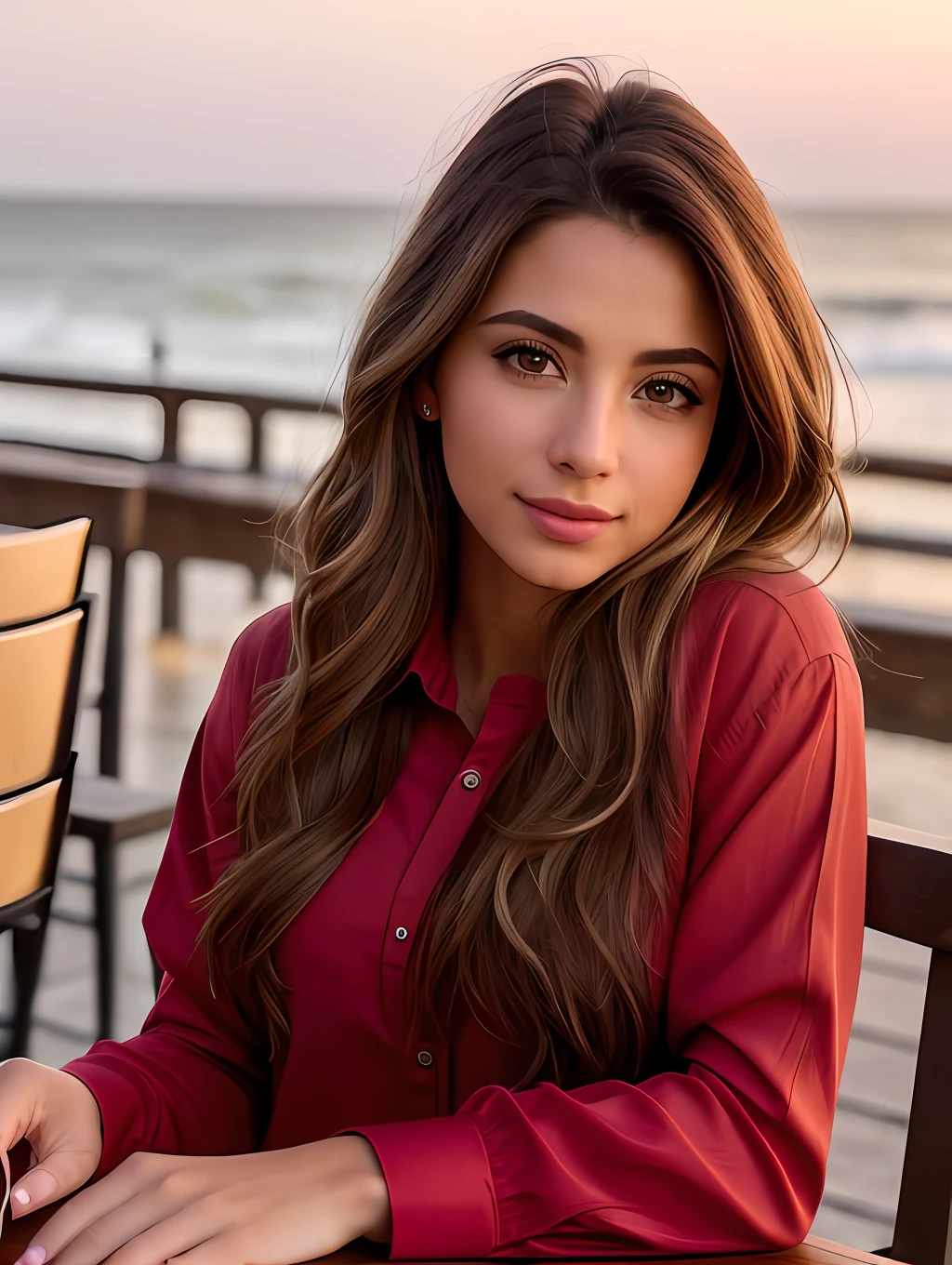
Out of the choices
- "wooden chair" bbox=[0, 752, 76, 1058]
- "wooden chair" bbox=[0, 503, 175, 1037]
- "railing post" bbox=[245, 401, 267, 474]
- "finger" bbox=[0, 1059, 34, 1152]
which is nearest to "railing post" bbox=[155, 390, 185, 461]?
"railing post" bbox=[245, 401, 267, 474]

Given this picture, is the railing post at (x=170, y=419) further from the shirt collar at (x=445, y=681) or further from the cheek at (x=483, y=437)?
the cheek at (x=483, y=437)

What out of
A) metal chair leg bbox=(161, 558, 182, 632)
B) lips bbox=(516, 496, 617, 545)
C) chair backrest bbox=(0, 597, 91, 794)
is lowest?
chair backrest bbox=(0, 597, 91, 794)

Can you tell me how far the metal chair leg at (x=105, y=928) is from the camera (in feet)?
7.39

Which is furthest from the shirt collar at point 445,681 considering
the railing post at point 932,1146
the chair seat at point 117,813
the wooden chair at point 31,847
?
the chair seat at point 117,813

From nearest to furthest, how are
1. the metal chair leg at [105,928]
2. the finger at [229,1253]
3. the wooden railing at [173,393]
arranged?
the finger at [229,1253]
the metal chair leg at [105,928]
the wooden railing at [173,393]

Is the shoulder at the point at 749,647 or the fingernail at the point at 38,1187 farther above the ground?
the shoulder at the point at 749,647

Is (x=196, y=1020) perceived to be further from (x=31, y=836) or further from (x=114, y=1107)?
(x=31, y=836)

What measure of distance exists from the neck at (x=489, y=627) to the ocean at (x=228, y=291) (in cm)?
1464

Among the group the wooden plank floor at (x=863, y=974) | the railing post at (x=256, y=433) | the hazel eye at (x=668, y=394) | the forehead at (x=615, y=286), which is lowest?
the wooden plank floor at (x=863, y=974)

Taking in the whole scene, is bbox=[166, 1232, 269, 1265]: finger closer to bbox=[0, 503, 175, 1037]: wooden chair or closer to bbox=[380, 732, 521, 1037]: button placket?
bbox=[380, 732, 521, 1037]: button placket

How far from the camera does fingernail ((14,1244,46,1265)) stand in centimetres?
75

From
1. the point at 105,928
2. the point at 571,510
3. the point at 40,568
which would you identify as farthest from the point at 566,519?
the point at 105,928

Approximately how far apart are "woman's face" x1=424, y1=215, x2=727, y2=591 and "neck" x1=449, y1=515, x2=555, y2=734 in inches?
5.8

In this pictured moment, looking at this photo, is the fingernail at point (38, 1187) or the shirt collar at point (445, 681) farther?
the shirt collar at point (445, 681)
